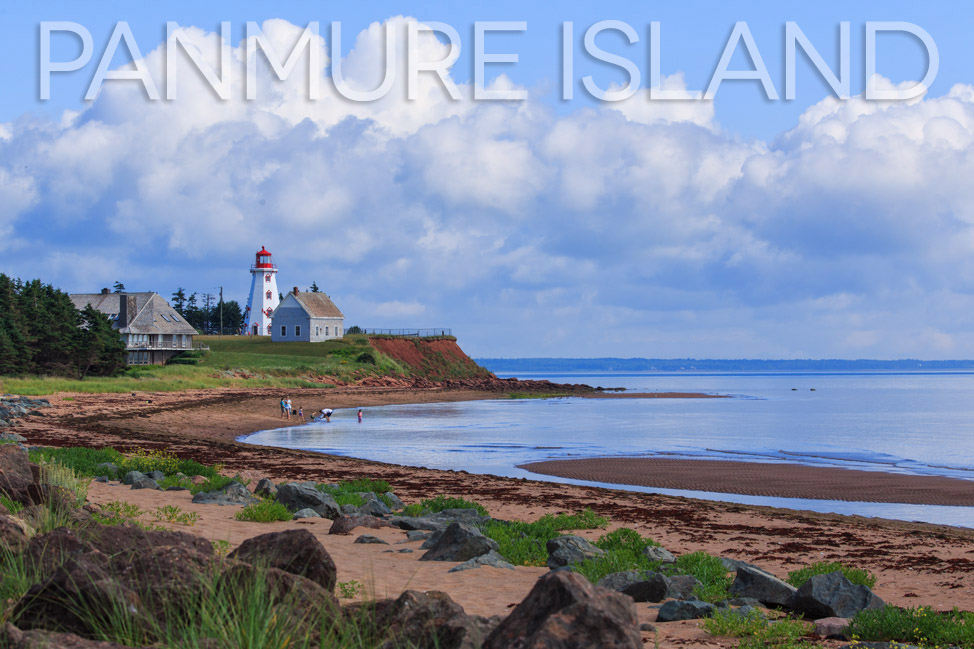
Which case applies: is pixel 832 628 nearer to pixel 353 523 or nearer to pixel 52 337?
pixel 353 523

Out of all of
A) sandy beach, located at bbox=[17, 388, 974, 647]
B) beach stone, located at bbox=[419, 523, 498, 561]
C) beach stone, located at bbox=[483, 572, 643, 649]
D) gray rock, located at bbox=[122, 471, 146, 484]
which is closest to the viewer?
beach stone, located at bbox=[483, 572, 643, 649]

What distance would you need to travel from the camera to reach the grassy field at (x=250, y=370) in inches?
2302

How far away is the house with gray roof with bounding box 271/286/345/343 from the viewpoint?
110438 millimetres

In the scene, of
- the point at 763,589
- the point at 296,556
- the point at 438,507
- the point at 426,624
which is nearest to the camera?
the point at 426,624

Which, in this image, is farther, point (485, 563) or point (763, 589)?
point (485, 563)

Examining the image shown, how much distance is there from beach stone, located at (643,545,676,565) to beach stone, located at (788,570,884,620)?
2.76 metres

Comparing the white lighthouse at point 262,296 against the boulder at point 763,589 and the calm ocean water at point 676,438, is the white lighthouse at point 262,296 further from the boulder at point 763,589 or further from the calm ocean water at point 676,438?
the boulder at point 763,589

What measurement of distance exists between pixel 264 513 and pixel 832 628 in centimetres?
927

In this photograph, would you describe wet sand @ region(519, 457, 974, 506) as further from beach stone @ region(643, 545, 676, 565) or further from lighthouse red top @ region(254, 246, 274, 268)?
lighthouse red top @ region(254, 246, 274, 268)

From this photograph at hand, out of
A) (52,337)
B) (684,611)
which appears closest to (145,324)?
(52,337)

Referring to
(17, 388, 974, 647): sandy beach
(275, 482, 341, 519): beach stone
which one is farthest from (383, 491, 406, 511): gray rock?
(275, 482, 341, 519): beach stone

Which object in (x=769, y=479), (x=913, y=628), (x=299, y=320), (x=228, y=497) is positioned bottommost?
(x=769, y=479)

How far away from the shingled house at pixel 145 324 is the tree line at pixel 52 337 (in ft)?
57.2

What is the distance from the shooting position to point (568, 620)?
4602 mm
